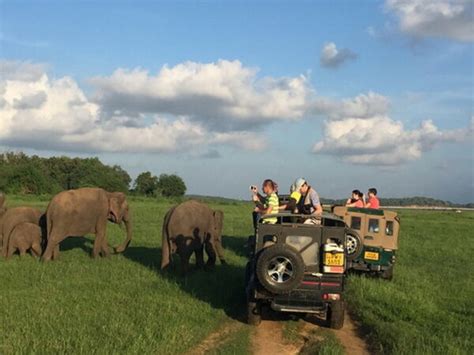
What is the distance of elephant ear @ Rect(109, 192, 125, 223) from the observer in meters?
18.7

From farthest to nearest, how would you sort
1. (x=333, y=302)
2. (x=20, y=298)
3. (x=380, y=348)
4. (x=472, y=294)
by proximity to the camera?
(x=472, y=294), (x=20, y=298), (x=333, y=302), (x=380, y=348)

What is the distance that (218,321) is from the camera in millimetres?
9898

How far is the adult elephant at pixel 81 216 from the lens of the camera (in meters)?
16.9

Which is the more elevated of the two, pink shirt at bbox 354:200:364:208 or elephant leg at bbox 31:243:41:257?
pink shirt at bbox 354:200:364:208

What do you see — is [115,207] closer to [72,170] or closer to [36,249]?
[36,249]

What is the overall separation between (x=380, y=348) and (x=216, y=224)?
9.14m

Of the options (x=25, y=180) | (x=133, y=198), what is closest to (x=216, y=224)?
(x=133, y=198)

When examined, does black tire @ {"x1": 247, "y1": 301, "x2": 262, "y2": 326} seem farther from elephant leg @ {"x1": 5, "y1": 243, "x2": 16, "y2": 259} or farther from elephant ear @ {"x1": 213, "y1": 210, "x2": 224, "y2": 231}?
elephant leg @ {"x1": 5, "y1": 243, "x2": 16, "y2": 259}

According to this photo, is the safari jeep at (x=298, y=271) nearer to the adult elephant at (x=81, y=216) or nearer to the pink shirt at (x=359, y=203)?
the pink shirt at (x=359, y=203)

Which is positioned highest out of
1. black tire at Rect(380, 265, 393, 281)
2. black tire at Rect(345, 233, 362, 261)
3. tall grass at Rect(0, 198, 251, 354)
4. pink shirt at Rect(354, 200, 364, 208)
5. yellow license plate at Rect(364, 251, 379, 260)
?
pink shirt at Rect(354, 200, 364, 208)

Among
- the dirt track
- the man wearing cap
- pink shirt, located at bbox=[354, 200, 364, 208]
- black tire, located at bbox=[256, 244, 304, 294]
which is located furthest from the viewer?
pink shirt, located at bbox=[354, 200, 364, 208]

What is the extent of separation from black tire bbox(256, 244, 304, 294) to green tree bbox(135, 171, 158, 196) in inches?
3687

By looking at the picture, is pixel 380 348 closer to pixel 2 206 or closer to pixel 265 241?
Answer: pixel 265 241

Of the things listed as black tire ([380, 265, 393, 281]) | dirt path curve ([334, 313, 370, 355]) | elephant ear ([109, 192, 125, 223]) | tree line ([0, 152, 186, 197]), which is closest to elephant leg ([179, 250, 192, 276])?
dirt path curve ([334, 313, 370, 355])
